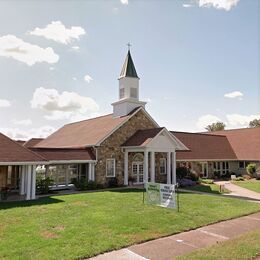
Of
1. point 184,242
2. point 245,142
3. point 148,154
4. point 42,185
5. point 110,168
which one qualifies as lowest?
point 184,242

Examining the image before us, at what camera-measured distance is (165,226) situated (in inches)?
474

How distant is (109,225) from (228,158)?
29591 millimetres

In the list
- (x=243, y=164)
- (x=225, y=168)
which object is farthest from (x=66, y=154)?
(x=243, y=164)

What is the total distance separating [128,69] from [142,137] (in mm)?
7986

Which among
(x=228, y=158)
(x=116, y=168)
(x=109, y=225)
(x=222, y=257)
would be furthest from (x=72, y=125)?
(x=222, y=257)

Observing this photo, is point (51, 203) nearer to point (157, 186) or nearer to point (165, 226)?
point (157, 186)

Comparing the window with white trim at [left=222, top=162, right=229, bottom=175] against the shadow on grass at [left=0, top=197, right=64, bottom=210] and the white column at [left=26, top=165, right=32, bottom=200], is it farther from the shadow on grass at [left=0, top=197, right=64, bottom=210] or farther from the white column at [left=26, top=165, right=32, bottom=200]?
the white column at [left=26, top=165, right=32, bottom=200]

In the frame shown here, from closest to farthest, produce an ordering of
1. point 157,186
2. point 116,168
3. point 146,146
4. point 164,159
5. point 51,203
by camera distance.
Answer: point 157,186 < point 51,203 < point 146,146 < point 116,168 < point 164,159

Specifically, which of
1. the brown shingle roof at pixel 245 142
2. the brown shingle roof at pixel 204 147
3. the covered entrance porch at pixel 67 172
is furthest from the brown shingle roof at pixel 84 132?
the brown shingle roof at pixel 245 142

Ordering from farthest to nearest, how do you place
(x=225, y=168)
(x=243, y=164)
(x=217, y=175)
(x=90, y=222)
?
(x=225, y=168), (x=243, y=164), (x=217, y=175), (x=90, y=222)

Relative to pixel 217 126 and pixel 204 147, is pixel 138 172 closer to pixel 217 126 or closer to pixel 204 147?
pixel 204 147

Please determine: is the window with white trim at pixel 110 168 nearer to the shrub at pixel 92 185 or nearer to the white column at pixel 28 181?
the shrub at pixel 92 185

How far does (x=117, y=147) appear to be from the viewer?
27.2 meters

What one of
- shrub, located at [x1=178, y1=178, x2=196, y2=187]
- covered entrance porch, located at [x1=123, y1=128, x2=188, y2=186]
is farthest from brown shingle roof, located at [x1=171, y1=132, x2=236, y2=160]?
covered entrance porch, located at [x1=123, y1=128, x2=188, y2=186]
